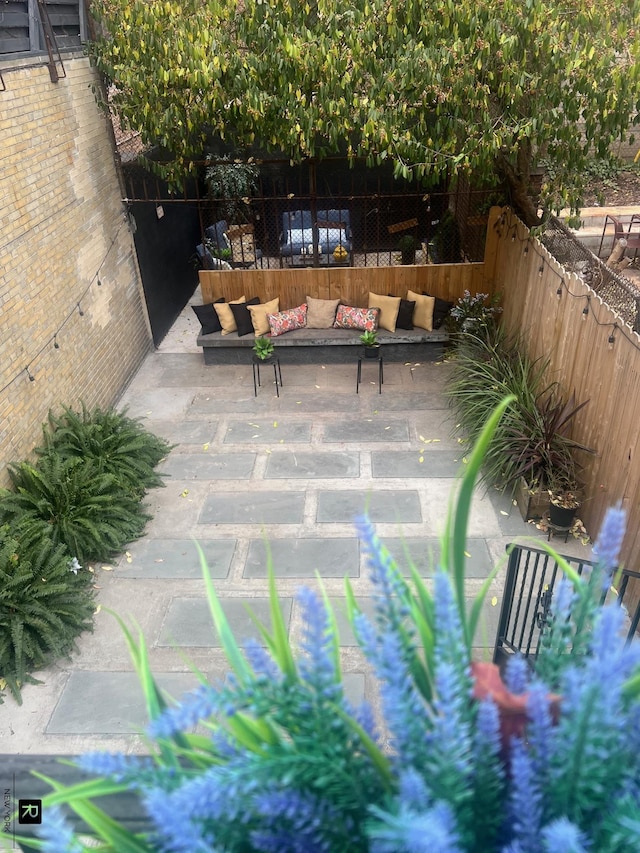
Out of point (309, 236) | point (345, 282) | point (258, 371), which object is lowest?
point (258, 371)

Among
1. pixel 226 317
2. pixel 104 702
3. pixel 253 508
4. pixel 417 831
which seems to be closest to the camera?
pixel 417 831

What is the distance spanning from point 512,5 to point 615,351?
311cm

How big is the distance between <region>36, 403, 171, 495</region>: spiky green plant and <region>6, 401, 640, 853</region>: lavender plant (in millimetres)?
4981

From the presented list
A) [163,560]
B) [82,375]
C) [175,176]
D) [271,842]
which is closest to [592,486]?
[163,560]

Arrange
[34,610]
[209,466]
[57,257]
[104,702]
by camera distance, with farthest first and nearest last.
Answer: [209,466] → [57,257] → [34,610] → [104,702]

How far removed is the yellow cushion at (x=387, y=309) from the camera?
8266 mm

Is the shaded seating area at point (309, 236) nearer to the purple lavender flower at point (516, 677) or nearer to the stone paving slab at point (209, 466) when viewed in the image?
the stone paving slab at point (209, 466)

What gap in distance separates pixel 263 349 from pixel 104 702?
182 inches

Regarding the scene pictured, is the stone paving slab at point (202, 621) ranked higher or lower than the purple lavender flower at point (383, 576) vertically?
lower

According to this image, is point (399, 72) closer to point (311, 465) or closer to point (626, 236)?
point (311, 465)

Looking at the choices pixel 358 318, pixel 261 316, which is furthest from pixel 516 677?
pixel 261 316

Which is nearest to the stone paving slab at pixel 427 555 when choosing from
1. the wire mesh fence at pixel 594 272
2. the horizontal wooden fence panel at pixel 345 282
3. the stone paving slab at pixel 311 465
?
the stone paving slab at pixel 311 465

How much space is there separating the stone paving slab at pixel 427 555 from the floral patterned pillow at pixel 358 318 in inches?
151

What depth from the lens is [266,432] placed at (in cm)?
→ 684
